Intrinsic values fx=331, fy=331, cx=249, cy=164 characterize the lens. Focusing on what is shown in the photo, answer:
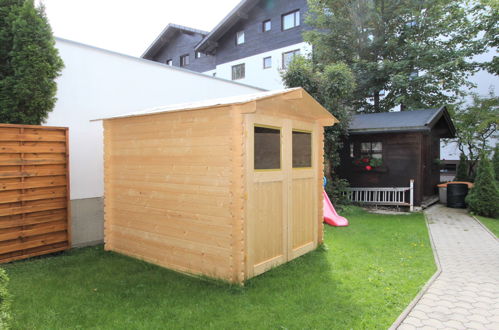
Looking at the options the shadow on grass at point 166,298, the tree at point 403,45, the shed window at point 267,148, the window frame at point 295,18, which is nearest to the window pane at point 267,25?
the window frame at point 295,18

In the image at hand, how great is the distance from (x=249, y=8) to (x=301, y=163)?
1851cm

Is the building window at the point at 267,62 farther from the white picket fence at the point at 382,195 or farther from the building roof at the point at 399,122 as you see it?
the white picket fence at the point at 382,195

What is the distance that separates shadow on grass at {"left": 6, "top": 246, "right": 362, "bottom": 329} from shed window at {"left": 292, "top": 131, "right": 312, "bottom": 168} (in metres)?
1.56

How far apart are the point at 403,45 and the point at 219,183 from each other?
14.8 m

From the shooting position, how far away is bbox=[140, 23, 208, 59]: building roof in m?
23.9

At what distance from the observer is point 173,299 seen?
3.71 m

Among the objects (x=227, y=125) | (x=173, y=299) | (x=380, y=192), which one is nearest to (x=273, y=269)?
(x=173, y=299)

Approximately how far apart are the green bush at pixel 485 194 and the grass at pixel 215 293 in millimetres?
4806

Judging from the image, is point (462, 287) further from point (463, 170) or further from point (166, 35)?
point (166, 35)

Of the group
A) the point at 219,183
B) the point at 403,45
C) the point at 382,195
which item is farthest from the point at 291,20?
the point at 219,183

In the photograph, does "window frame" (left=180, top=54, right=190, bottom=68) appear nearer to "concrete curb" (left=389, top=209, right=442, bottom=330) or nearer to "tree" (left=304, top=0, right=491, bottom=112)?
"tree" (left=304, top=0, right=491, bottom=112)

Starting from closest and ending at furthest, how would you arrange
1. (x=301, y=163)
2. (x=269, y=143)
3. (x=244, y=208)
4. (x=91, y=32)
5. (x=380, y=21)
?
(x=244, y=208), (x=269, y=143), (x=301, y=163), (x=91, y=32), (x=380, y=21)

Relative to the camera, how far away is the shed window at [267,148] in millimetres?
4406

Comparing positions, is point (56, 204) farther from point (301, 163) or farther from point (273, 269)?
point (301, 163)
